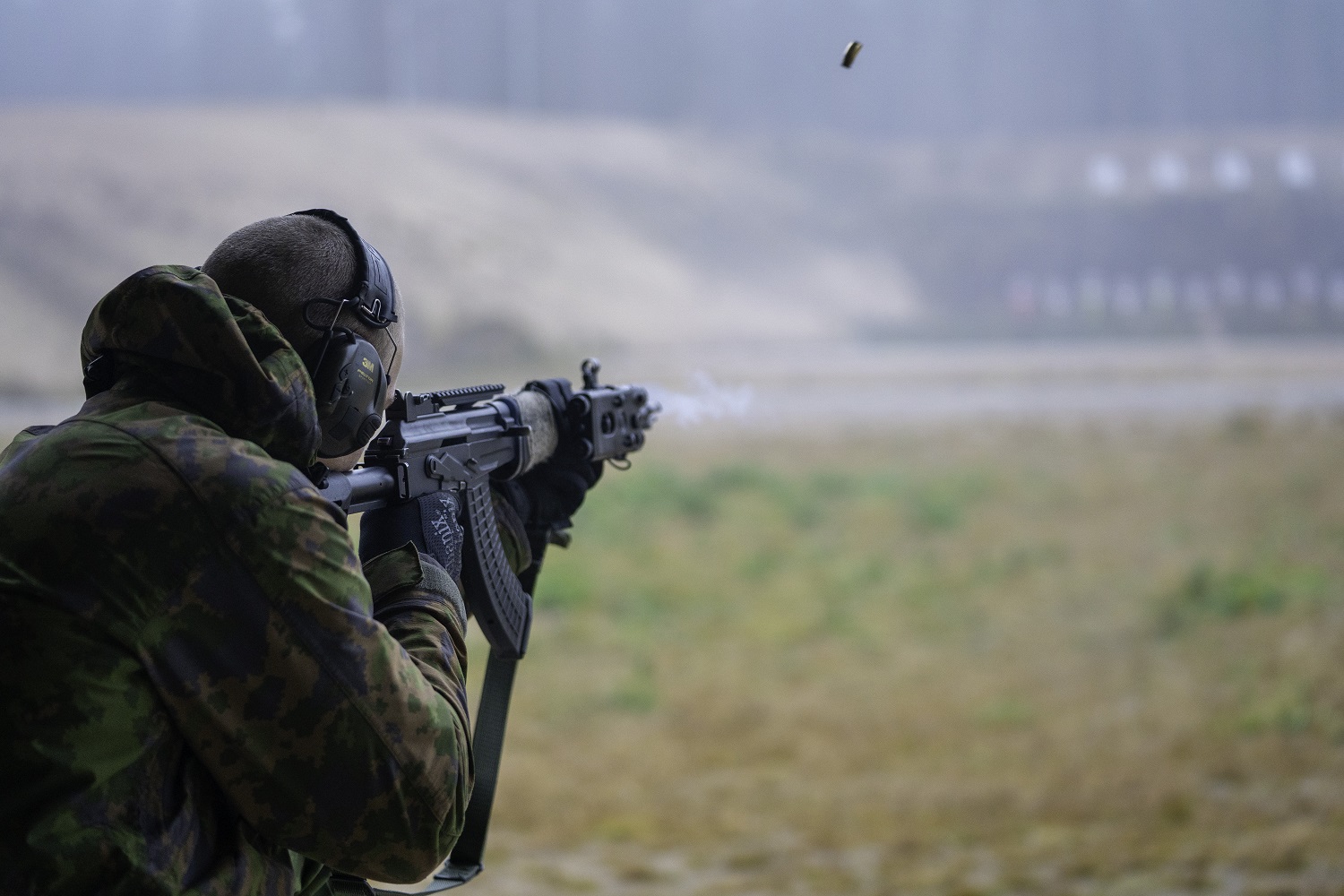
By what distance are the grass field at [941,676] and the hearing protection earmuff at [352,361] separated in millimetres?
2988

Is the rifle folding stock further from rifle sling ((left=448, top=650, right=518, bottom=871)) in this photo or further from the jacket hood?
the jacket hood

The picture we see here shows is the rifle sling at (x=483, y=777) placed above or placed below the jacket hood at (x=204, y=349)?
below

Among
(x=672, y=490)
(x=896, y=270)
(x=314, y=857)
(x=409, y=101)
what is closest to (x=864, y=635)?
(x=672, y=490)

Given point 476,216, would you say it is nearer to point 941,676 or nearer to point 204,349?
point 941,676

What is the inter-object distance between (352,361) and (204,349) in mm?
184

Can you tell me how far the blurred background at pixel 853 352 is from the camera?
4.50 meters

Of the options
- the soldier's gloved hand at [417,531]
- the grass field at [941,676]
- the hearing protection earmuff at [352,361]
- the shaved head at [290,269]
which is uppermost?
the shaved head at [290,269]

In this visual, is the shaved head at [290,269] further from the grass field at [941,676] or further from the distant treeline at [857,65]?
the distant treeline at [857,65]

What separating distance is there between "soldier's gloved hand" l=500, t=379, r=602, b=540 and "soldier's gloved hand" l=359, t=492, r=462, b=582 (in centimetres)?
38

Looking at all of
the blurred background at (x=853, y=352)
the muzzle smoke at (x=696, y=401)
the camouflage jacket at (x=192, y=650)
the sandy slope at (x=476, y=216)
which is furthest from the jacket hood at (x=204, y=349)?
the sandy slope at (x=476, y=216)

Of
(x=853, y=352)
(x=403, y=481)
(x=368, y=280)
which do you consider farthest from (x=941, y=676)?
(x=853, y=352)

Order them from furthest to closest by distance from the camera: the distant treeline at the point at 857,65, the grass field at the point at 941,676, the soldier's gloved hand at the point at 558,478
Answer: the distant treeline at the point at 857,65
the grass field at the point at 941,676
the soldier's gloved hand at the point at 558,478

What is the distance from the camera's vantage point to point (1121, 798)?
4.36 meters

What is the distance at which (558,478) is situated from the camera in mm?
1812
